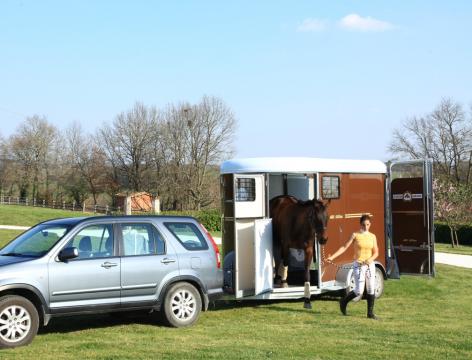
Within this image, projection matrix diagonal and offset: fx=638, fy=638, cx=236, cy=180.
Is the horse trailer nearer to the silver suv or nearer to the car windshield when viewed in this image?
the silver suv

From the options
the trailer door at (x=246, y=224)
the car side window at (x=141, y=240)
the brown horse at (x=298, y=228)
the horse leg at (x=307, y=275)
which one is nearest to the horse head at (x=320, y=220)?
the brown horse at (x=298, y=228)

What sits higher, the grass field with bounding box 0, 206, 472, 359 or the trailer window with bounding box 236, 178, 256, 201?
the trailer window with bounding box 236, 178, 256, 201

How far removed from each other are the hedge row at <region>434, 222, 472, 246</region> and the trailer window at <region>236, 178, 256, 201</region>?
33516 millimetres

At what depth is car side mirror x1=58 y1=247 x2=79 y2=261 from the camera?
28.6 ft

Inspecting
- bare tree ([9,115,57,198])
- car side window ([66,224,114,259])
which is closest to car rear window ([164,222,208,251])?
car side window ([66,224,114,259])

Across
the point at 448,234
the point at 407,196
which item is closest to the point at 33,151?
the point at 448,234

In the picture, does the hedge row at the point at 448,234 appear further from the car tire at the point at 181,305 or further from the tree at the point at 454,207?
the car tire at the point at 181,305

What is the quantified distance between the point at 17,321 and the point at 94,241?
5.32ft

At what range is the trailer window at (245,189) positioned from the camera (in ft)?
38.8

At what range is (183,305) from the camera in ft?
32.6

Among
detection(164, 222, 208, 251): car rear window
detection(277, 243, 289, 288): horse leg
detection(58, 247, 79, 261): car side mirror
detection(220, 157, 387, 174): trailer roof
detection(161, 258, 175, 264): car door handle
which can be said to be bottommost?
detection(277, 243, 289, 288): horse leg

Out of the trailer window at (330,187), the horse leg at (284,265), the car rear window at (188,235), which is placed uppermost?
the trailer window at (330,187)

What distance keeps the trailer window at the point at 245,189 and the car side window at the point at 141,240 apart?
234 centimetres

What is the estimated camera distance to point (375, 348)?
821 cm
